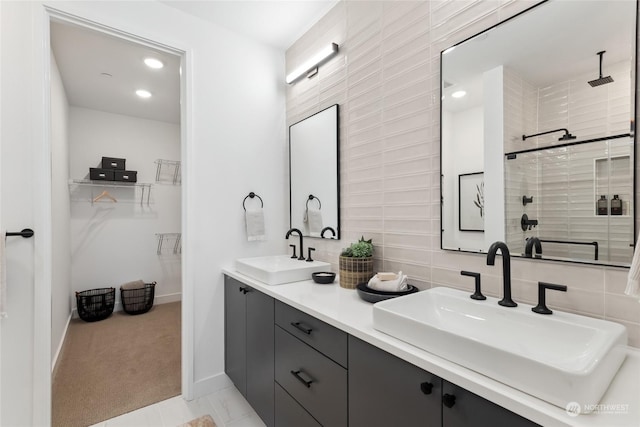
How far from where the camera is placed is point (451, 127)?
138 centimetres

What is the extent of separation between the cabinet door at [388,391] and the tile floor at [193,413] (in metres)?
1.12

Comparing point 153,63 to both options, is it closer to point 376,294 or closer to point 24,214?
point 24,214

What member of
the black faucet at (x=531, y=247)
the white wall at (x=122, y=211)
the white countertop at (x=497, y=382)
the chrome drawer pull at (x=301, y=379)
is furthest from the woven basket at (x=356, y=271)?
the white wall at (x=122, y=211)

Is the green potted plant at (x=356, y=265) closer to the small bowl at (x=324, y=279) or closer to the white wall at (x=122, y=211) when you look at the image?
the small bowl at (x=324, y=279)

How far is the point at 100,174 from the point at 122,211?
59cm

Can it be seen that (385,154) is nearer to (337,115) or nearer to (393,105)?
(393,105)

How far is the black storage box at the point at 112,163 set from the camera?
3678mm

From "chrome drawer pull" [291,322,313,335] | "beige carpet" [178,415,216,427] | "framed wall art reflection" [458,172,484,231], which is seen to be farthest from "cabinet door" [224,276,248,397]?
"framed wall art reflection" [458,172,484,231]

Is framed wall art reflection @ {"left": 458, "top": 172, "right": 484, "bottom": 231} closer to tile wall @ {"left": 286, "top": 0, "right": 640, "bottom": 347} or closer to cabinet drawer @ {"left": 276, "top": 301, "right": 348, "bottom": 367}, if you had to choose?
tile wall @ {"left": 286, "top": 0, "right": 640, "bottom": 347}

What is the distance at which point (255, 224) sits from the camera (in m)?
2.32

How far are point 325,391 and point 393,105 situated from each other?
1.41 meters

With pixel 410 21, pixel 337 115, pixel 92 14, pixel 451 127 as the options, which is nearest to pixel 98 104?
pixel 92 14

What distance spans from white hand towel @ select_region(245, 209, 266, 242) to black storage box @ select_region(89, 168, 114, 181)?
2457 millimetres

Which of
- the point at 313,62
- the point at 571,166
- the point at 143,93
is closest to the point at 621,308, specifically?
the point at 571,166
